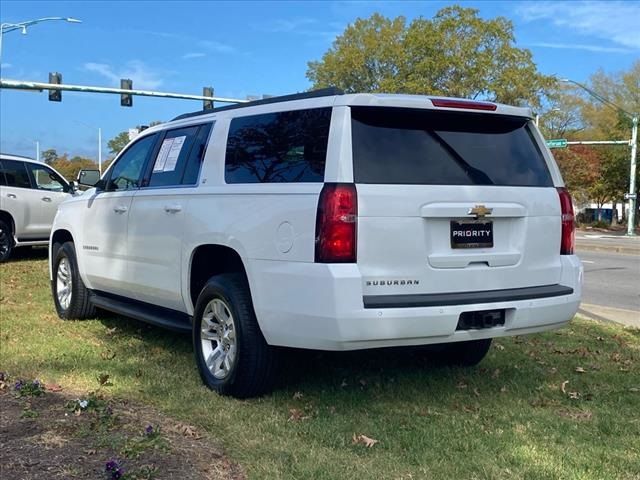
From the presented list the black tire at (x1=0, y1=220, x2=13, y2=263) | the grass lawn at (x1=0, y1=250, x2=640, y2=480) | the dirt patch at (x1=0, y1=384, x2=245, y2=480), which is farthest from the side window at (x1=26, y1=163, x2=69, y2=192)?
the dirt patch at (x1=0, y1=384, x2=245, y2=480)

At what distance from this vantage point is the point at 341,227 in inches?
149

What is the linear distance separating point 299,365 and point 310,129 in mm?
2071

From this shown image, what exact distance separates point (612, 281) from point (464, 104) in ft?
32.8

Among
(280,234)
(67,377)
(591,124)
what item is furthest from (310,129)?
(591,124)

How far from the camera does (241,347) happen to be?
14.2 ft

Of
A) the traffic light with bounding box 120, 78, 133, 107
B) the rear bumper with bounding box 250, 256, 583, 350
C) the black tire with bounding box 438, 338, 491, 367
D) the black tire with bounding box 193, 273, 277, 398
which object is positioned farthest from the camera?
the traffic light with bounding box 120, 78, 133, 107

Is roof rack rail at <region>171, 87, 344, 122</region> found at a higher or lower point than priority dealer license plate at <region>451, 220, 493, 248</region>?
higher

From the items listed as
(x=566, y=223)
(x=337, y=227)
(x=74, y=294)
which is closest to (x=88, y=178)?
(x=74, y=294)

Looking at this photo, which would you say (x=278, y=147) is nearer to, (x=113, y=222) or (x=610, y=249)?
(x=113, y=222)

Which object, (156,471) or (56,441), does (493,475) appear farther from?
(56,441)

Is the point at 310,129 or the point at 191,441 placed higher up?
the point at 310,129

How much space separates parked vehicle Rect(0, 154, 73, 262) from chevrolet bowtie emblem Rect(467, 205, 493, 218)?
9.22 metres

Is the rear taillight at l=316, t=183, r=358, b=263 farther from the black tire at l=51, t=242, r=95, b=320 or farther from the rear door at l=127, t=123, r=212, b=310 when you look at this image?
the black tire at l=51, t=242, r=95, b=320

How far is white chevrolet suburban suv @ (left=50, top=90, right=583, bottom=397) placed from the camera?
3834 mm
